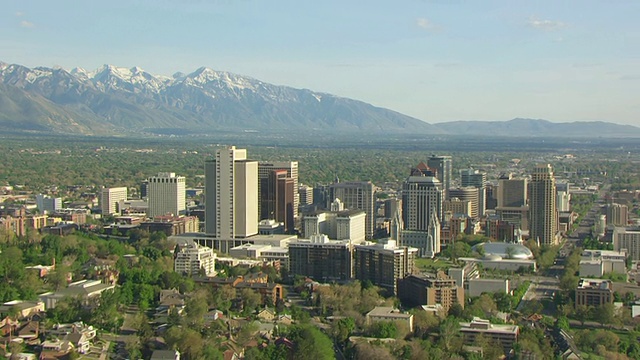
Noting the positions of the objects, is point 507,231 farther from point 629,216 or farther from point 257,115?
point 257,115

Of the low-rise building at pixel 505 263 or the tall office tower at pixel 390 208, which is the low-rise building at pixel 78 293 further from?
the tall office tower at pixel 390 208

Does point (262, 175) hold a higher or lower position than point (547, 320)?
higher

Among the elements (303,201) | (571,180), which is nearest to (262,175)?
(303,201)

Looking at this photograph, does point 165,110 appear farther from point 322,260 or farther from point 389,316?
point 389,316

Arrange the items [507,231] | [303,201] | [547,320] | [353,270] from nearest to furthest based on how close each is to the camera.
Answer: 1. [547,320]
2. [353,270]
3. [507,231]
4. [303,201]

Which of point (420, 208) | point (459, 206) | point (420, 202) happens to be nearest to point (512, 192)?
point (459, 206)
